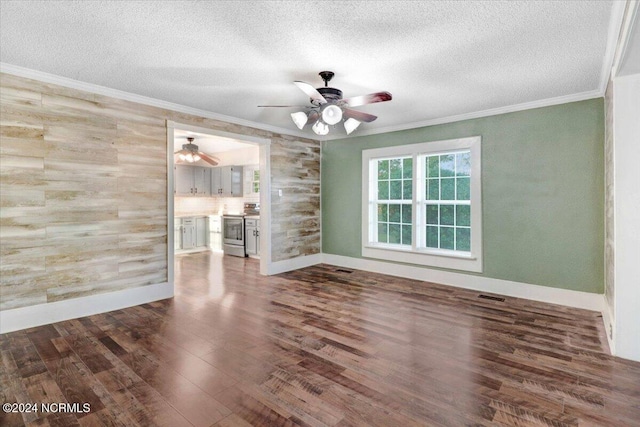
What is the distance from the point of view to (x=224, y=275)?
227 inches

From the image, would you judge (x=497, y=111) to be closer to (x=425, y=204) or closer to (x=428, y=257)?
(x=425, y=204)

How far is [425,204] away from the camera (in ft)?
17.5

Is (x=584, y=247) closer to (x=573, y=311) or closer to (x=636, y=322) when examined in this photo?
(x=573, y=311)

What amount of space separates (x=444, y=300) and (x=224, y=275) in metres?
3.66

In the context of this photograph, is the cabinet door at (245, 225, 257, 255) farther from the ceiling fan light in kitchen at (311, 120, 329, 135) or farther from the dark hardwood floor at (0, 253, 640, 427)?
the ceiling fan light in kitchen at (311, 120, 329, 135)

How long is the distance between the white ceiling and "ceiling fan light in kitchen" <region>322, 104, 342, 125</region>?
0.34 m

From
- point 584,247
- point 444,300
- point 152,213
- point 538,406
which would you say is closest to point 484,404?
point 538,406

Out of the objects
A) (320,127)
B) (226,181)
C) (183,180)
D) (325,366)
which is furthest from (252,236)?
(325,366)

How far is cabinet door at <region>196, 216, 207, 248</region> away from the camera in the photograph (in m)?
8.51

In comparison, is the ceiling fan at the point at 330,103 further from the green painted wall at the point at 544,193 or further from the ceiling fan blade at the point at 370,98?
the green painted wall at the point at 544,193

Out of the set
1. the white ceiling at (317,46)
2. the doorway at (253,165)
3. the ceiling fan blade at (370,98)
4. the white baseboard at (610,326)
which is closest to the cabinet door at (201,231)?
the doorway at (253,165)

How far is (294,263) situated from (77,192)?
357 cm

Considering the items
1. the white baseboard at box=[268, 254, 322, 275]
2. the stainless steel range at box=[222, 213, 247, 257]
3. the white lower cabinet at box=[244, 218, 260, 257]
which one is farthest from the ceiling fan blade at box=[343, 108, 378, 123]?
the stainless steel range at box=[222, 213, 247, 257]

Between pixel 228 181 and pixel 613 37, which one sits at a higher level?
pixel 613 37
